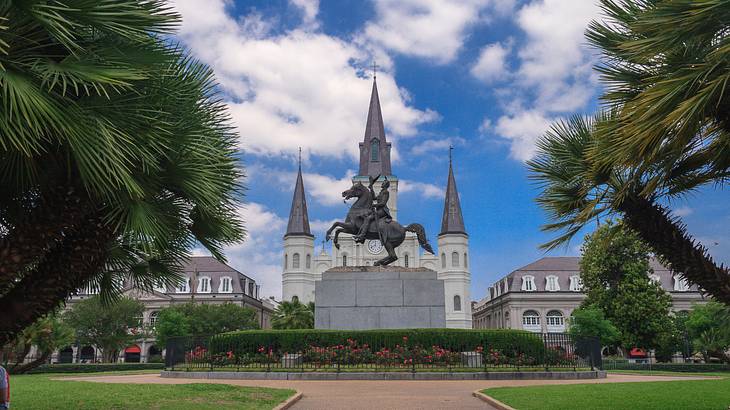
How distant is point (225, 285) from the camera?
90812 millimetres

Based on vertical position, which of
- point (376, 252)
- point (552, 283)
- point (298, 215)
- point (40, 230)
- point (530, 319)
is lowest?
point (40, 230)

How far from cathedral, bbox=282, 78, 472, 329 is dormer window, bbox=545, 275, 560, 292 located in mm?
12613

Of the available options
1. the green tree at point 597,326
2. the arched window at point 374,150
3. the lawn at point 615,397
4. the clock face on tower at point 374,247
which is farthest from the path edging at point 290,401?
the arched window at point 374,150

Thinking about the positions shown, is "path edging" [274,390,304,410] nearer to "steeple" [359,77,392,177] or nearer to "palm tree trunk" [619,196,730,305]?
"palm tree trunk" [619,196,730,305]

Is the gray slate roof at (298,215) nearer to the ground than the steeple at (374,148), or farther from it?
nearer to the ground

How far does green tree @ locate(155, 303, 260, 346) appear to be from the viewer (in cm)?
5869

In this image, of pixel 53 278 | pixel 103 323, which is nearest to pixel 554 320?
pixel 103 323

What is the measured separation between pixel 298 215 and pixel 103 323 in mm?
44494

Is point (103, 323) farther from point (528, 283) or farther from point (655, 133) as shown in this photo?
point (655, 133)

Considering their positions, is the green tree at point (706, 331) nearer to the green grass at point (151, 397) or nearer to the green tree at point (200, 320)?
the green grass at point (151, 397)

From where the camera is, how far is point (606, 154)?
9.28 metres

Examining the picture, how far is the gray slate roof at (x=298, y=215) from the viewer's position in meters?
100

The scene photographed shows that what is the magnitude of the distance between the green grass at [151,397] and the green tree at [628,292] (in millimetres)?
38874

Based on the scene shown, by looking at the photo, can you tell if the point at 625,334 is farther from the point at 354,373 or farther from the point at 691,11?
the point at 691,11
